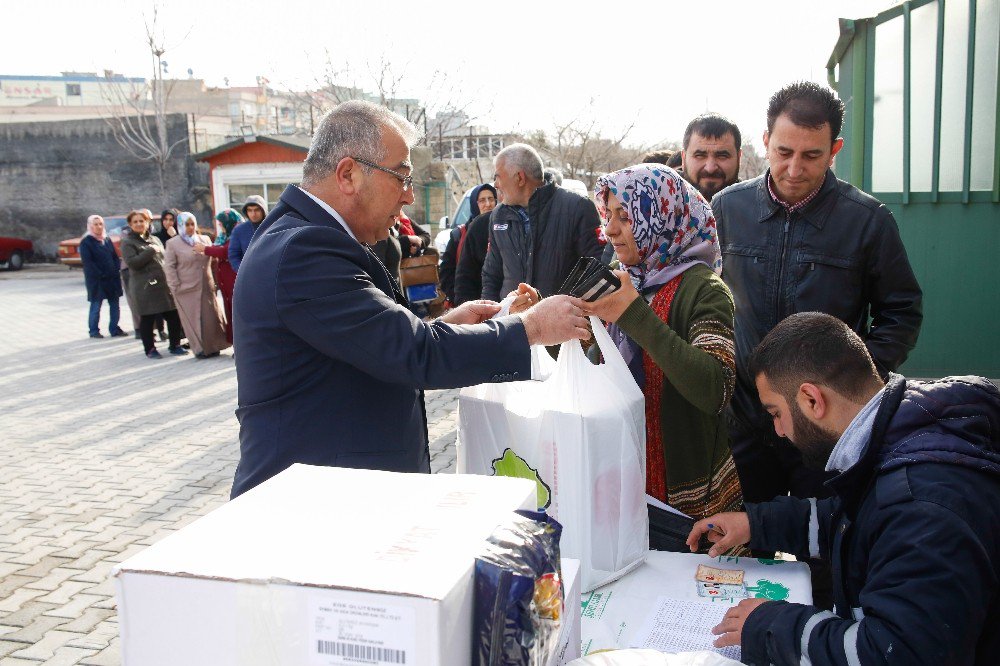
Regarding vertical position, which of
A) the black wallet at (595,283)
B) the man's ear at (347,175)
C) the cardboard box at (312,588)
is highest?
the man's ear at (347,175)

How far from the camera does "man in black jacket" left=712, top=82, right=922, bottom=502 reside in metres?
2.90

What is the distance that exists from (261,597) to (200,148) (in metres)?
34.0

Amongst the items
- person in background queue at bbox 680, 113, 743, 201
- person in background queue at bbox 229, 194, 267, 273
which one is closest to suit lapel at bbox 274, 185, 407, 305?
person in background queue at bbox 680, 113, 743, 201

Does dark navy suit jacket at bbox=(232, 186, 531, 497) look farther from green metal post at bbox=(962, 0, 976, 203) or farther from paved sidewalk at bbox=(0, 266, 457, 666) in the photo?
green metal post at bbox=(962, 0, 976, 203)

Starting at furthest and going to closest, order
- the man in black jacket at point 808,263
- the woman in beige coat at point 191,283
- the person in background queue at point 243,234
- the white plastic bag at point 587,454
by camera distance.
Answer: the woman in beige coat at point 191,283, the person in background queue at point 243,234, the man in black jacket at point 808,263, the white plastic bag at point 587,454

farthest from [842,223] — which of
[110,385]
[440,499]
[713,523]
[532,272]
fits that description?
[110,385]

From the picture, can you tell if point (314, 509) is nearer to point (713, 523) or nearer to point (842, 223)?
point (713, 523)

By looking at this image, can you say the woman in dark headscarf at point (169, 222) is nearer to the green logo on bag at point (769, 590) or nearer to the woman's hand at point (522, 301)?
the woman's hand at point (522, 301)

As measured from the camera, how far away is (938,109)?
5527 mm

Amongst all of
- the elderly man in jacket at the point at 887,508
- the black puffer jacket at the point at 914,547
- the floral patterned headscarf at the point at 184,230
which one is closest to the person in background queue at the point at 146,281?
the floral patterned headscarf at the point at 184,230

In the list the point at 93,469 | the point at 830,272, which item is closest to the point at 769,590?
the point at 830,272

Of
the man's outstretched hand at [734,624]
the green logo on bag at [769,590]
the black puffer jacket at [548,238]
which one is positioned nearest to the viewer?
the man's outstretched hand at [734,624]

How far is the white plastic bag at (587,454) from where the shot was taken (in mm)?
2025

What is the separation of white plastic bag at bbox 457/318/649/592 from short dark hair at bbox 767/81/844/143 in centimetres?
134
